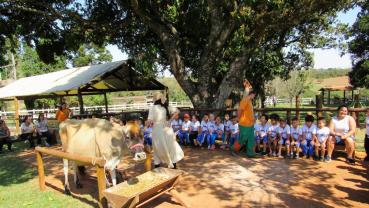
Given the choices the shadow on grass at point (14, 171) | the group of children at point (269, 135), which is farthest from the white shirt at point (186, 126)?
the shadow on grass at point (14, 171)

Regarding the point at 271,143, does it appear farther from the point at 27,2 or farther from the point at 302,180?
the point at 27,2

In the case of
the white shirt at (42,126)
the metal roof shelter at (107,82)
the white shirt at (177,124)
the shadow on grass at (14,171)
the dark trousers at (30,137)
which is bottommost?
the shadow on grass at (14,171)

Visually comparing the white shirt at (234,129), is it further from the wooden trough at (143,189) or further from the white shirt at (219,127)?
the wooden trough at (143,189)

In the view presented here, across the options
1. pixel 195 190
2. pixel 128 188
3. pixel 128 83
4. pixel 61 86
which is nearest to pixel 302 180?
pixel 195 190

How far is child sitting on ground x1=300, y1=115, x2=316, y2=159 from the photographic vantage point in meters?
8.30

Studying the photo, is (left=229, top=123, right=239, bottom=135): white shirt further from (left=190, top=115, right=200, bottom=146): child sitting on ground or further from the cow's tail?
the cow's tail

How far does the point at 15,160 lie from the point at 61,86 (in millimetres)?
5350

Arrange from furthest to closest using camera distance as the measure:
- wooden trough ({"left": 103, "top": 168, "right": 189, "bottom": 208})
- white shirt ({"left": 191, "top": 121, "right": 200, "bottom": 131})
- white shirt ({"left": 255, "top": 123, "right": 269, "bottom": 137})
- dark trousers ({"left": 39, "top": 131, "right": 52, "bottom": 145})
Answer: dark trousers ({"left": 39, "top": 131, "right": 52, "bottom": 145}) → white shirt ({"left": 191, "top": 121, "right": 200, "bottom": 131}) → white shirt ({"left": 255, "top": 123, "right": 269, "bottom": 137}) → wooden trough ({"left": 103, "top": 168, "right": 189, "bottom": 208})

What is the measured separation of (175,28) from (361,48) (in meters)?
20.9

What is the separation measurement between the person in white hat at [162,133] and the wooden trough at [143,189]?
0.64 m

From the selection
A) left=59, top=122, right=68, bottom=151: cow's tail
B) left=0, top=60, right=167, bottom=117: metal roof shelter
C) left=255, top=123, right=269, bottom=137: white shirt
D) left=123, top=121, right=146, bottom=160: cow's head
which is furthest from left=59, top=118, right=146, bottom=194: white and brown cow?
left=0, top=60, right=167, bottom=117: metal roof shelter

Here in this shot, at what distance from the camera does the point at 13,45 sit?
46.9 ft

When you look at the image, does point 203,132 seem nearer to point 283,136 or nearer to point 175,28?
point 283,136

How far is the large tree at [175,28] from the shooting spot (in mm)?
11875
